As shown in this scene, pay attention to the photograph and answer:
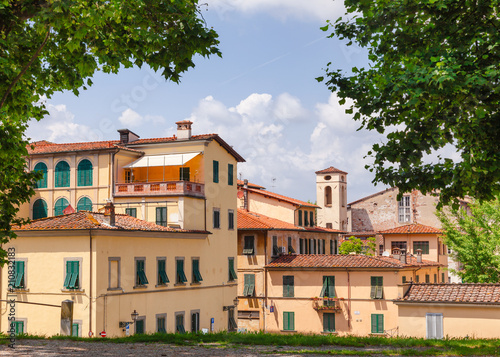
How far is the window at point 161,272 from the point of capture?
36.3 meters

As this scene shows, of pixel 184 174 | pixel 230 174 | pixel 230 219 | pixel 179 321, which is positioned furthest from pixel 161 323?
pixel 230 174

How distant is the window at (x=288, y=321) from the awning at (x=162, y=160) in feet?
50.5

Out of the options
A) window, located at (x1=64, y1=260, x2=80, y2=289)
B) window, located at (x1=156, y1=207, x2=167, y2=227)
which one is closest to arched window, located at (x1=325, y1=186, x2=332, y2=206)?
window, located at (x1=156, y1=207, x2=167, y2=227)

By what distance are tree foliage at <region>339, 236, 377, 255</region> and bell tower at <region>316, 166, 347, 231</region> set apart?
7.88m

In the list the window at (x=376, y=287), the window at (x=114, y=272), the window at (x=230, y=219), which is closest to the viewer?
the window at (x=114, y=272)

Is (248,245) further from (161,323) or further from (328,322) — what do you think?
(161,323)

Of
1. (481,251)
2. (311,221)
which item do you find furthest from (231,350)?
(311,221)

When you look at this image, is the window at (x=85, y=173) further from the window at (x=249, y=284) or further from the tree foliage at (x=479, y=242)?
the tree foliage at (x=479, y=242)

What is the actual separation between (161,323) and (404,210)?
44019 mm

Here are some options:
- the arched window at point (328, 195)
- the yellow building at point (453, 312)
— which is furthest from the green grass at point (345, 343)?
the arched window at point (328, 195)

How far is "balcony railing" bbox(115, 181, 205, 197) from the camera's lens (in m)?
41.3

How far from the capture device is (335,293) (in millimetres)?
48719

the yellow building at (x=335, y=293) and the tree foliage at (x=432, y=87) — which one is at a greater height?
the tree foliage at (x=432, y=87)

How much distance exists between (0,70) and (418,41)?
8.98m
